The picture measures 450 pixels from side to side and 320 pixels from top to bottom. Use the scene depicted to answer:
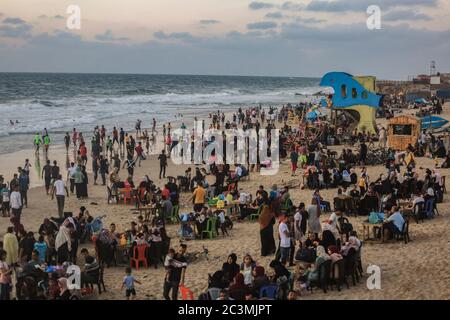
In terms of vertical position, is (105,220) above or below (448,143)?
below

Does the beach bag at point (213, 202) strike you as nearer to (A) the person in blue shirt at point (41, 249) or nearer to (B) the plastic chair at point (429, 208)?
(B) the plastic chair at point (429, 208)

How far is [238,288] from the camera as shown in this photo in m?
9.24

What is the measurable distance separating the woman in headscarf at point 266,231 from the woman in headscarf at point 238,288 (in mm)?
3032

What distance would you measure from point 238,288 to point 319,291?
2.04 m

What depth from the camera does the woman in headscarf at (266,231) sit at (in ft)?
40.7

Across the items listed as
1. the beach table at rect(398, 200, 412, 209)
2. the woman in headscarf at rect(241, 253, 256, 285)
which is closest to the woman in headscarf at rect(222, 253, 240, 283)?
the woman in headscarf at rect(241, 253, 256, 285)

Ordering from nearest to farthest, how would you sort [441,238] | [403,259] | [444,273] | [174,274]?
[174,274]
[444,273]
[403,259]
[441,238]

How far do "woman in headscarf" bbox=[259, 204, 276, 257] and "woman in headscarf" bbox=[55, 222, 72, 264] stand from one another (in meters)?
4.13

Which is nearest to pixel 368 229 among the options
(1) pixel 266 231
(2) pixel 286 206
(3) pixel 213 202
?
(1) pixel 266 231

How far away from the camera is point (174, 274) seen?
10078 mm
